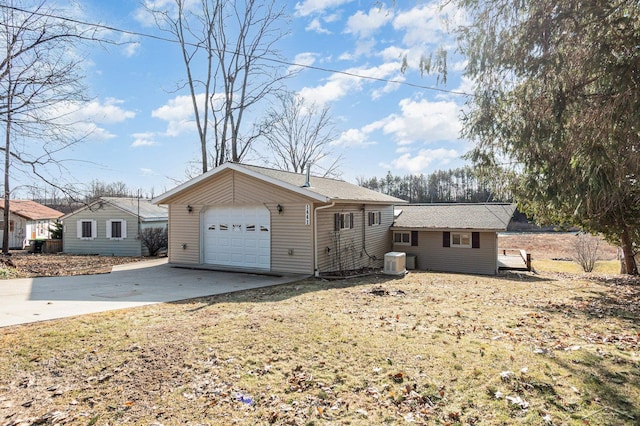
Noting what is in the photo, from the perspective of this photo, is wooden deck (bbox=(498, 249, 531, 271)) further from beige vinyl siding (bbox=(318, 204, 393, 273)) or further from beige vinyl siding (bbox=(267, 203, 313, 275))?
beige vinyl siding (bbox=(267, 203, 313, 275))

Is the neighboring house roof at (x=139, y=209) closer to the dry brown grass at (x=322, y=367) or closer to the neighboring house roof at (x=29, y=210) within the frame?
the neighboring house roof at (x=29, y=210)

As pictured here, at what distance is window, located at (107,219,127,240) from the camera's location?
68.2 ft

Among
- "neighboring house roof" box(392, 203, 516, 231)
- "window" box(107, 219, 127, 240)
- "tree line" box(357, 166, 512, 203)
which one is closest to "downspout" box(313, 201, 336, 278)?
"neighboring house roof" box(392, 203, 516, 231)

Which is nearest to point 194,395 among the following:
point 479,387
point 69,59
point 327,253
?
point 479,387

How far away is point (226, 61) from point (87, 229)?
1287 cm

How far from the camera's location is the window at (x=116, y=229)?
20.8 m

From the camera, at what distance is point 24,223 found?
27328 mm

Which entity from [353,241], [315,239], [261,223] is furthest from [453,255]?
[261,223]

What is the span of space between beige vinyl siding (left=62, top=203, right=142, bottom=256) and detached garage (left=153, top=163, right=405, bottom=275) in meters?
8.18

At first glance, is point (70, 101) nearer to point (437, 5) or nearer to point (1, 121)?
point (1, 121)

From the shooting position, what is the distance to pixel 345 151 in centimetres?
3009

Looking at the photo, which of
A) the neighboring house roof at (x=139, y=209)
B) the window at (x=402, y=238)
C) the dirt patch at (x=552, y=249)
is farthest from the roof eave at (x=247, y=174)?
the dirt patch at (x=552, y=249)

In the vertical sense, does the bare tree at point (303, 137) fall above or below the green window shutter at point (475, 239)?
above

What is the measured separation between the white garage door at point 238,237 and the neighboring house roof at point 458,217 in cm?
844
